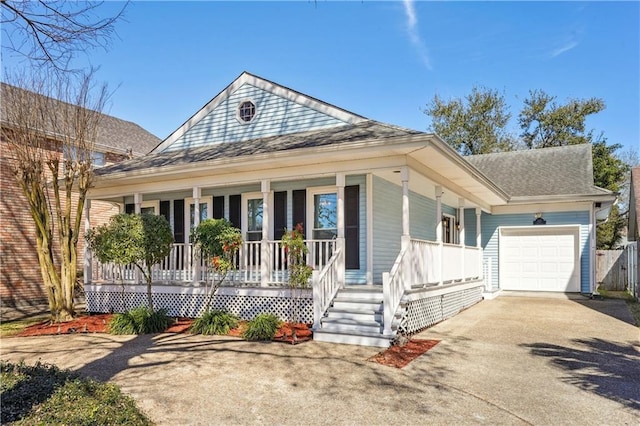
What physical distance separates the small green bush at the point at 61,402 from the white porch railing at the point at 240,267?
189 inches

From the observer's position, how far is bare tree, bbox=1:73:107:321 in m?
10.8

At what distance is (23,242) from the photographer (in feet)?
49.5

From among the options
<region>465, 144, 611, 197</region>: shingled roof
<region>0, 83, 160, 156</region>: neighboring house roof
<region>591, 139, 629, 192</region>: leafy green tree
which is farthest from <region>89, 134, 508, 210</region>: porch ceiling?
<region>591, 139, 629, 192</region>: leafy green tree

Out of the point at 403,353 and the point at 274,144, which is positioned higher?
the point at 274,144

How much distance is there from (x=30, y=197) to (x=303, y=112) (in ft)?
22.0

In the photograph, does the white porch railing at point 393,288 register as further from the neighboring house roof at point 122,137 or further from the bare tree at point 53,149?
the neighboring house roof at point 122,137

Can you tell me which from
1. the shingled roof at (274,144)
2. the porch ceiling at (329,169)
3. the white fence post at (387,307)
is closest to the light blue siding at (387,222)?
the porch ceiling at (329,169)

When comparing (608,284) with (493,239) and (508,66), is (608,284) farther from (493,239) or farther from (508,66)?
(508,66)

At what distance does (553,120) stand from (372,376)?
30.7 meters

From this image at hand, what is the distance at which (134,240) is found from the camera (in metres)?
9.56

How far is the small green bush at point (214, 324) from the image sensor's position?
8.98m

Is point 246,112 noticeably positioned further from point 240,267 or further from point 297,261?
point 297,261

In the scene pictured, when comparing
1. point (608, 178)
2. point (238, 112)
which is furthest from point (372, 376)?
point (608, 178)

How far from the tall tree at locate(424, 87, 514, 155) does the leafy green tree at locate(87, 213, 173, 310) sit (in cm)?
2589
